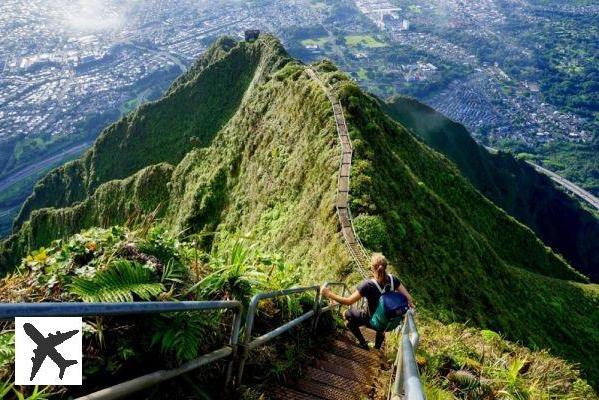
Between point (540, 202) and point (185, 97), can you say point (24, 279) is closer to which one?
point (185, 97)

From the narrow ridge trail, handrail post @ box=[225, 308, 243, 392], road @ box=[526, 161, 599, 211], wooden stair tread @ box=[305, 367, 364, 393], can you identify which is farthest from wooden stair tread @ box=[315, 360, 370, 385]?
road @ box=[526, 161, 599, 211]

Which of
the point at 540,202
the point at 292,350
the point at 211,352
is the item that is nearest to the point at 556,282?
the point at 292,350

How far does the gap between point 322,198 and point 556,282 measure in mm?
20348

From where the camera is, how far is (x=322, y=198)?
22.6m

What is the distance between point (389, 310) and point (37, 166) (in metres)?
193

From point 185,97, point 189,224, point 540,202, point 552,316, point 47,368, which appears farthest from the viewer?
point 540,202

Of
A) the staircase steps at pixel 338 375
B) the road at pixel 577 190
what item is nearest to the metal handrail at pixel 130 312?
the staircase steps at pixel 338 375

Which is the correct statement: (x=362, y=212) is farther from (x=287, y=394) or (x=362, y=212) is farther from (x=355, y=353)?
(x=287, y=394)

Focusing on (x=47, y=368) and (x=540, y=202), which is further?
(x=540, y=202)

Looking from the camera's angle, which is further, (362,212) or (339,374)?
(362,212)

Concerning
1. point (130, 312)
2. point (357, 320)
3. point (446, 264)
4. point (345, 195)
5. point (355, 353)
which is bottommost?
point (446, 264)

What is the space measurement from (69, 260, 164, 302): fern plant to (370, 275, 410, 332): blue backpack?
446 centimetres

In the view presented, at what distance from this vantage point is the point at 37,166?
17662 centimetres

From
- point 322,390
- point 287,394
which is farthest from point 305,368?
point 287,394
